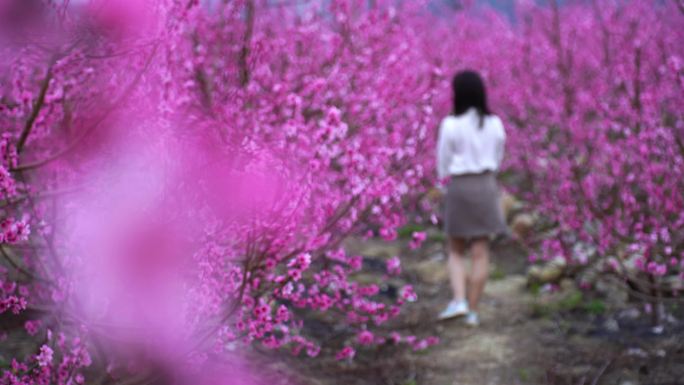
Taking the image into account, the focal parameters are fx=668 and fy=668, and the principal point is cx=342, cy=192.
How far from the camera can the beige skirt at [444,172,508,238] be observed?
5617mm

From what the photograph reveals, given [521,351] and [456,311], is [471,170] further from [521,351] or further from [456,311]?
[521,351]

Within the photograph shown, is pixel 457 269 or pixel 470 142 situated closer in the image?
pixel 470 142

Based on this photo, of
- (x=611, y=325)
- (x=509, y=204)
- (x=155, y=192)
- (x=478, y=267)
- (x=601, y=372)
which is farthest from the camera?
(x=509, y=204)

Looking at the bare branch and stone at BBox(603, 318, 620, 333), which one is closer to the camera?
the bare branch

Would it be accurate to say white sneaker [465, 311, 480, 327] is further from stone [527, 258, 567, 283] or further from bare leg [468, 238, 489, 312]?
stone [527, 258, 567, 283]

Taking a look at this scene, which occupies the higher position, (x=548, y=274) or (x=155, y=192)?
(x=155, y=192)

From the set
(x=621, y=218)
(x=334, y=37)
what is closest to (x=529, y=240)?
(x=621, y=218)

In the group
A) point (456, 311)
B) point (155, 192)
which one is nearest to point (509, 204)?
point (456, 311)

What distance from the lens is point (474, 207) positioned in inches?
221

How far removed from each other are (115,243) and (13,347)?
173 cm

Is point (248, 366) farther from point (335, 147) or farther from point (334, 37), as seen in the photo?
point (334, 37)

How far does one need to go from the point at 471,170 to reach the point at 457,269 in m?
0.87

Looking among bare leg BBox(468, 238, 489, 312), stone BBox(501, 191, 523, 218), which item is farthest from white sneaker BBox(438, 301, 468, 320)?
stone BBox(501, 191, 523, 218)

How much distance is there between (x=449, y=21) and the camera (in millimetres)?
15367
